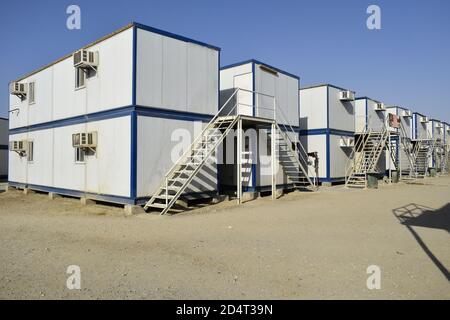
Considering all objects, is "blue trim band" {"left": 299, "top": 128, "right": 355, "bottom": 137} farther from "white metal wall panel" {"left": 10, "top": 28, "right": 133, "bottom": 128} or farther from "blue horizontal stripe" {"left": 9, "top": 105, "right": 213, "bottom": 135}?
"white metal wall panel" {"left": 10, "top": 28, "right": 133, "bottom": 128}

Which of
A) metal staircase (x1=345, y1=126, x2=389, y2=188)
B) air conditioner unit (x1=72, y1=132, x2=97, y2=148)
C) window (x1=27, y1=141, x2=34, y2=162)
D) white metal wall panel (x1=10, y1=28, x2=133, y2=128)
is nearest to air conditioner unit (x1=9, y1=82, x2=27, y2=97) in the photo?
white metal wall panel (x1=10, y1=28, x2=133, y2=128)

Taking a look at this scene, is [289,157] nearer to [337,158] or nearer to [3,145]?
[337,158]

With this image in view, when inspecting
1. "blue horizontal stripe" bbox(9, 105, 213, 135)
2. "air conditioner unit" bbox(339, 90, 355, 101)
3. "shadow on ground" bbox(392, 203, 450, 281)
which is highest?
"air conditioner unit" bbox(339, 90, 355, 101)

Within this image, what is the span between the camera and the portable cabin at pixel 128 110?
1181 cm

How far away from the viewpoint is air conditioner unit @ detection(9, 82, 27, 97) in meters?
19.0

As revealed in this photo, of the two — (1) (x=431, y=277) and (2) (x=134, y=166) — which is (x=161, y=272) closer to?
(1) (x=431, y=277)

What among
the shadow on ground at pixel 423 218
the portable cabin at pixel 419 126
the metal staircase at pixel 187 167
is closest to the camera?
the shadow on ground at pixel 423 218

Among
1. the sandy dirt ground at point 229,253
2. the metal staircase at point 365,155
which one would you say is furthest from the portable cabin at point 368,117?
the sandy dirt ground at point 229,253

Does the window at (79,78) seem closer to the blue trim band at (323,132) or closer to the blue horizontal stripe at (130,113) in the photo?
the blue horizontal stripe at (130,113)

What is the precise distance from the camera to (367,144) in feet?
81.7

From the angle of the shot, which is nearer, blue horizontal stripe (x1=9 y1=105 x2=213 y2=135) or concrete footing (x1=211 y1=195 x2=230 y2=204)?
blue horizontal stripe (x1=9 y1=105 x2=213 y2=135)

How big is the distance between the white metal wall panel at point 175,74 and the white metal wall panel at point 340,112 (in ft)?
33.9

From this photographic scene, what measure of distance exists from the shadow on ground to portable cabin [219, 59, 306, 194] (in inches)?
236

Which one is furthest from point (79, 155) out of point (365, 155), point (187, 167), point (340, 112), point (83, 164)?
point (365, 155)
